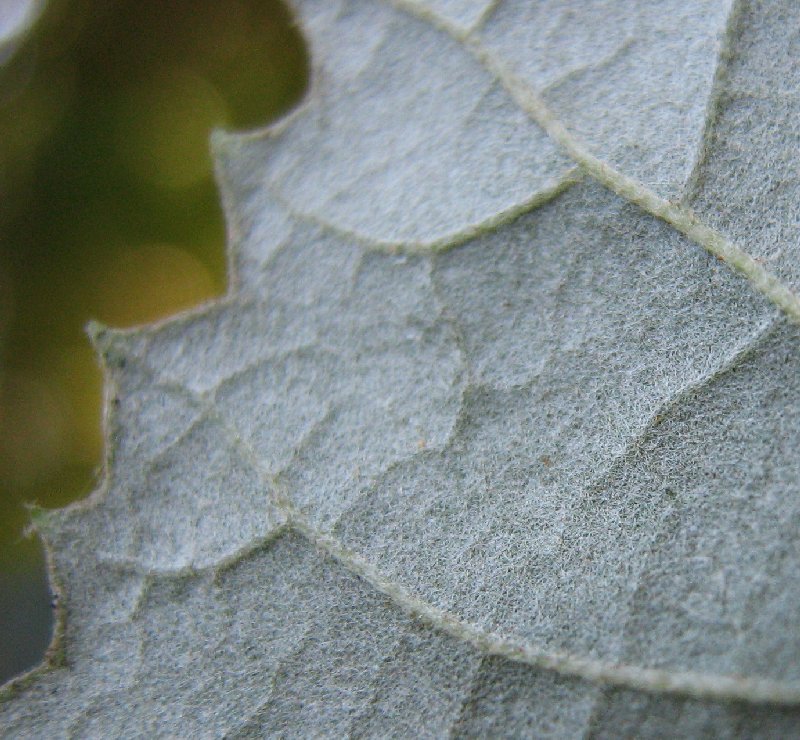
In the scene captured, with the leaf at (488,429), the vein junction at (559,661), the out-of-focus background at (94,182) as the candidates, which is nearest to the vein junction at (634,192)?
the leaf at (488,429)

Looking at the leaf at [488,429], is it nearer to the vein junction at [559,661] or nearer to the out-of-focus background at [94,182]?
the vein junction at [559,661]

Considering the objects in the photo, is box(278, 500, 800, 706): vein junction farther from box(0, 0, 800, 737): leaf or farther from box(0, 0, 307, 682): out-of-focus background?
box(0, 0, 307, 682): out-of-focus background

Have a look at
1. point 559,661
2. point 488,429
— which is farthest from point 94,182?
point 559,661

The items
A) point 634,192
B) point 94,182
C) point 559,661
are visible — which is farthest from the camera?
point 94,182

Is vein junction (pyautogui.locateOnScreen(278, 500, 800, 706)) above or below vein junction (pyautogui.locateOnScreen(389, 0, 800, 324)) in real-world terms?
below

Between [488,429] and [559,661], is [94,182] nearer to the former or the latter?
[488,429]

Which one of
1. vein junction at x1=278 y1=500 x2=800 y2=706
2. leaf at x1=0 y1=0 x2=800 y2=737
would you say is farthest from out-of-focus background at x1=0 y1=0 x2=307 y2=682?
vein junction at x1=278 y1=500 x2=800 y2=706
